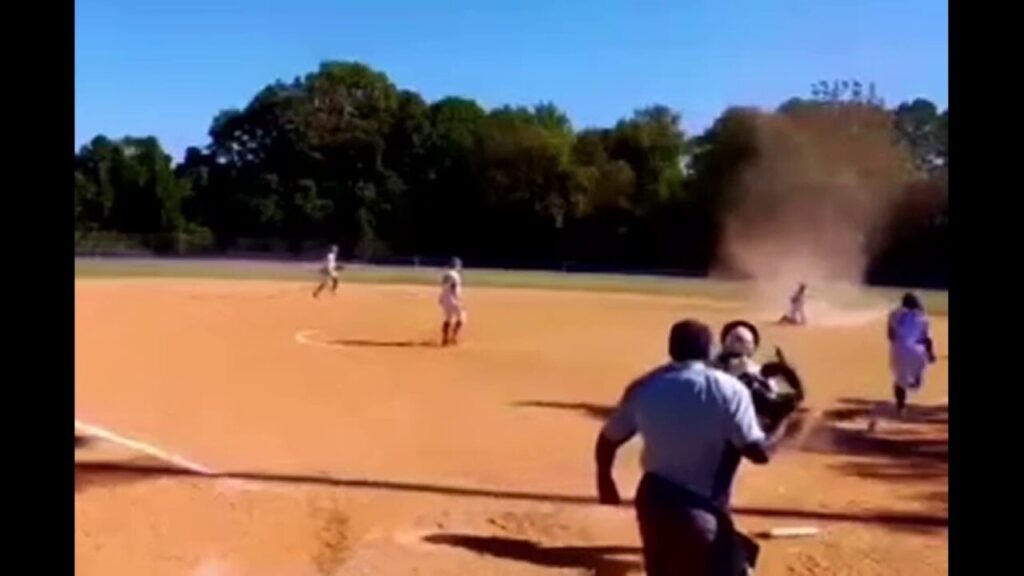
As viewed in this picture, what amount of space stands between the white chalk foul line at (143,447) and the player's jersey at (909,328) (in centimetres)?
661

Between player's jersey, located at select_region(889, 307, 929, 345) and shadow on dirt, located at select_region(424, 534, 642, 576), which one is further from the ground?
player's jersey, located at select_region(889, 307, 929, 345)

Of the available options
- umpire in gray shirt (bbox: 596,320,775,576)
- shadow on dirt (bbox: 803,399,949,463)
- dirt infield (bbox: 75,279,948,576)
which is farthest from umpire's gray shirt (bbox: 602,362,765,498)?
shadow on dirt (bbox: 803,399,949,463)

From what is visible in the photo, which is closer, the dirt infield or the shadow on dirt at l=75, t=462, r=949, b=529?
the dirt infield

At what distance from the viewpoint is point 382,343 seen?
82.6ft

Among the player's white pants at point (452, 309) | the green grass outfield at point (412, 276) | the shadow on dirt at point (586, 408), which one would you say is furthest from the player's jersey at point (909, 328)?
the green grass outfield at point (412, 276)

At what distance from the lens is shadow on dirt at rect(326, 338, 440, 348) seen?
24.7 metres

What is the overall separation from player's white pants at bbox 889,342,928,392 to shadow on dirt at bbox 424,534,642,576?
6192 millimetres

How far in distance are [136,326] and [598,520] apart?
846 inches

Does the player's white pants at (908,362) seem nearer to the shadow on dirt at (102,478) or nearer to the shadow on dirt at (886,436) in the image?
the shadow on dirt at (886,436)

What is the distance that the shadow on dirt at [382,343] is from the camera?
973 inches

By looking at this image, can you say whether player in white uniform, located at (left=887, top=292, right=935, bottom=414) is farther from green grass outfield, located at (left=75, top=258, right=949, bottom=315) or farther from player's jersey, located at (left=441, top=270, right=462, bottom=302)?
green grass outfield, located at (left=75, top=258, right=949, bottom=315)

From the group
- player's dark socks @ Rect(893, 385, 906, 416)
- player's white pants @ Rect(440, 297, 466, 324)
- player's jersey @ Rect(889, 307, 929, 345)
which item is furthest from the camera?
player's white pants @ Rect(440, 297, 466, 324)
